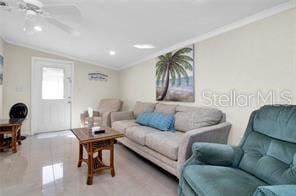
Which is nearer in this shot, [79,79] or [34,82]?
[34,82]

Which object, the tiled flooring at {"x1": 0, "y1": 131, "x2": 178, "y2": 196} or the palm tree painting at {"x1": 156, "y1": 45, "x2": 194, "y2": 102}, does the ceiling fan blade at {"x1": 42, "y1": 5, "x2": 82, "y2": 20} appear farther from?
the tiled flooring at {"x1": 0, "y1": 131, "x2": 178, "y2": 196}

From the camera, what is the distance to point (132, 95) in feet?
17.2

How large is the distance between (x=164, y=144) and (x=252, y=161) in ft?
3.24

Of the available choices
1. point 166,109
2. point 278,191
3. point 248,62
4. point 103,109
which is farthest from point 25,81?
point 278,191

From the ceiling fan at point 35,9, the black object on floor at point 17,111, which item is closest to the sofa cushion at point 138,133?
the ceiling fan at point 35,9

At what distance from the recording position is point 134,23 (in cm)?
270

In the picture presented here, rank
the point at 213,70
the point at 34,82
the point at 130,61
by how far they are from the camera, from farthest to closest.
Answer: the point at 130,61 < the point at 34,82 < the point at 213,70

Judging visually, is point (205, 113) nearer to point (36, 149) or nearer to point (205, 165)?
point (205, 165)

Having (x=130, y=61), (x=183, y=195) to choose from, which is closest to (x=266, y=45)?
(x=183, y=195)

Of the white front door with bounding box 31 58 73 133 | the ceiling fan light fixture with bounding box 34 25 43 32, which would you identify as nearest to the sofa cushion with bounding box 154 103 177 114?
the ceiling fan light fixture with bounding box 34 25 43 32

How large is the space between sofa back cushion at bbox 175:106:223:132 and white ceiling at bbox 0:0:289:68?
3.97ft

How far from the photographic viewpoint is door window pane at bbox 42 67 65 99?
4898mm

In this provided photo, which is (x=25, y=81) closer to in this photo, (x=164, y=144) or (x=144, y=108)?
(x=144, y=108)

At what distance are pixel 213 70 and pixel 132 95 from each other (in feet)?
9.42
